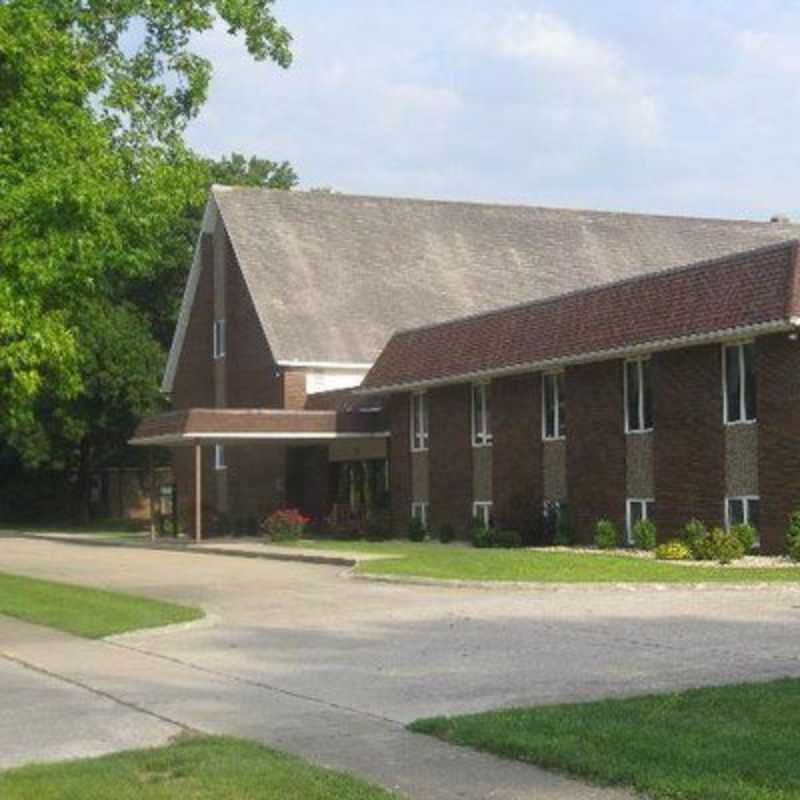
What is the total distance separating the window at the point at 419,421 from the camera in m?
40.0

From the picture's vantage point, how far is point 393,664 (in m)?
14.1

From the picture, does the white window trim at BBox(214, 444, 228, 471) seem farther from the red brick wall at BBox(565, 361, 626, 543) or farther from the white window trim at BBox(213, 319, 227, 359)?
the red brick wall at BBox(565, 361, 626, 543)

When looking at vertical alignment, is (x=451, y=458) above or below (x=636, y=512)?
above

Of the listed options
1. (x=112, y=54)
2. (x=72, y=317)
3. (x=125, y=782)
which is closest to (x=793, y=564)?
(x=72, y=317)

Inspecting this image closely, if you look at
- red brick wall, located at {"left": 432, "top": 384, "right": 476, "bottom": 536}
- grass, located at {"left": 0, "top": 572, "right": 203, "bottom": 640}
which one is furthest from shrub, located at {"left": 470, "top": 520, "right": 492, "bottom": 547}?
grass, located at {"left": 0, "top": 572, "right": 203, "bottom": 640}

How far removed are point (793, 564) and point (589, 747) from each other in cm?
1779

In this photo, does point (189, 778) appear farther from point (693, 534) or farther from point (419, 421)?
point (419, 421)

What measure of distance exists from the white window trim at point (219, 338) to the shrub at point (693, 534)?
79.2ft

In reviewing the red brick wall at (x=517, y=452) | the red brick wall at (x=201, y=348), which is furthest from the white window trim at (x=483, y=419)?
the red brick wall at (x=201, y=348)

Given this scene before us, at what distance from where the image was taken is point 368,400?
43500mm

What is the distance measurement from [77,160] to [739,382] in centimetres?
1341

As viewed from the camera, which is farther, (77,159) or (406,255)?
(406,255)

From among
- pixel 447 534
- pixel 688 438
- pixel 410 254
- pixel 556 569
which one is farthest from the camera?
pixel 410 254

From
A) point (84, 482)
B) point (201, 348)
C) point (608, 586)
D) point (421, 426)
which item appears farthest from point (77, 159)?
point (84, 482)
